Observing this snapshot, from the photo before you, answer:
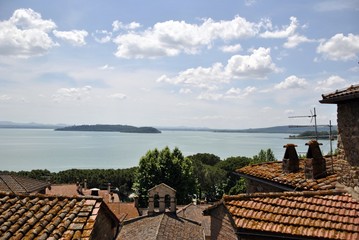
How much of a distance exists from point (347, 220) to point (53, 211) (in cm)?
613

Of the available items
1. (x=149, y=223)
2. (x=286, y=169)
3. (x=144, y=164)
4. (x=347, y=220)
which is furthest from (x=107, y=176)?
(x=347, y=220)

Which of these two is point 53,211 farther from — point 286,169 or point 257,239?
point 286,169

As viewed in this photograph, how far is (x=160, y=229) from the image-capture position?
67.2ft

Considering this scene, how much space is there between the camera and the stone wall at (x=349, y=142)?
7.64 m

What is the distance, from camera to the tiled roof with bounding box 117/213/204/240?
20264mm

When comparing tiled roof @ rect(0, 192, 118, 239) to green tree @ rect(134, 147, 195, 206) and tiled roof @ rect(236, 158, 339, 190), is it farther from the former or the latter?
green tree @ rect(134, 147, 195, 206)

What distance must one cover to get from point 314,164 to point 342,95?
2639 millimetres

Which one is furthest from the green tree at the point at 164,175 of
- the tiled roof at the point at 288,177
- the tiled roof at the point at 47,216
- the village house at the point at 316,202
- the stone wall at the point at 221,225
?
the tiled roof at the point at 47,216

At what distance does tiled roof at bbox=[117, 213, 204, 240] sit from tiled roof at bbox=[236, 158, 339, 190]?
366 inches

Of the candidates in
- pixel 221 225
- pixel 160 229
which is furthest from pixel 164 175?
pixel 221 225

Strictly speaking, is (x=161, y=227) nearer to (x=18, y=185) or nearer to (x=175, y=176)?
(x=18, y=185)

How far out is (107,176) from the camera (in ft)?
206

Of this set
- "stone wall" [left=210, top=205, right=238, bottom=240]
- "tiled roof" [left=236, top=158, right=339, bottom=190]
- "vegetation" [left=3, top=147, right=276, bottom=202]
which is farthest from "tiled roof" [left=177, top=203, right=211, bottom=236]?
"stone wall" [left=210, top=205, right=238, bottom=240]

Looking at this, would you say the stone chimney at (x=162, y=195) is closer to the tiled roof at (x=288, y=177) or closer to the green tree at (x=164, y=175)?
the tiled roof at (x=288, y=177)
